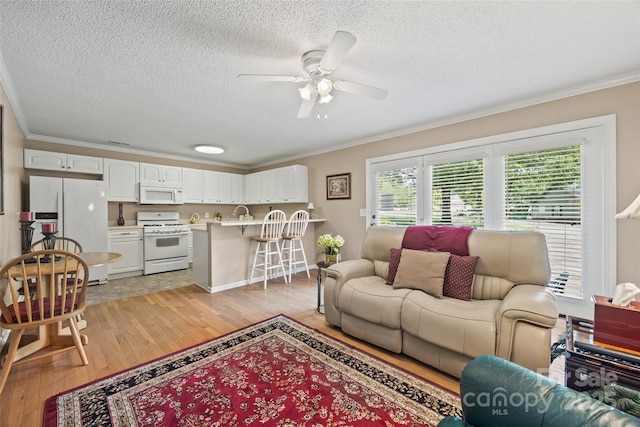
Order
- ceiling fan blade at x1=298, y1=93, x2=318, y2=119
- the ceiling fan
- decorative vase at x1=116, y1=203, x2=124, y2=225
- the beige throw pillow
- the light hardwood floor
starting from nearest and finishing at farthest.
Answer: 1. the light hardwood floor
2. the ceiling fan
3. the beige throw pillow
4. ceiling fan blade at x1=298, y1=93, x2=318, y2=119
5. decorative vase at x1=116, y1=203, x2=124, y2=225

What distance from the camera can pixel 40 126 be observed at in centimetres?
373

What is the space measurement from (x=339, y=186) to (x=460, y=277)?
9.80 ft

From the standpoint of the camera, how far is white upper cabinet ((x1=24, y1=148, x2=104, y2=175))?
13.2 ft

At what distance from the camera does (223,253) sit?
3.86 metres

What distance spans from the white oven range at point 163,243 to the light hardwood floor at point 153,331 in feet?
4.48

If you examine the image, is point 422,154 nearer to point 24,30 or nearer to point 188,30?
point 188,30

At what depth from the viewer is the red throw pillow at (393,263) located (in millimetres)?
2479

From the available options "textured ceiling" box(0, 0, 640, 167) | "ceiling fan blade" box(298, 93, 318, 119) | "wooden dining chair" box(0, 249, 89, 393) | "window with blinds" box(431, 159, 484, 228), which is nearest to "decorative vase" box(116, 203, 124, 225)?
"textured ceiling" box(0, 0, 640, 167)

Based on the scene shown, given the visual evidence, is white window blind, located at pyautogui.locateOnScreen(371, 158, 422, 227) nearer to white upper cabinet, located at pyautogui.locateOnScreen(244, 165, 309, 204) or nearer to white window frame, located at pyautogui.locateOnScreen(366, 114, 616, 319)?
white window frame, located at pyautogui.locateOnScreen(366, 114, 616, 319)

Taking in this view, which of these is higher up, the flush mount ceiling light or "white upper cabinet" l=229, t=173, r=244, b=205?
the flush mount ceiling light

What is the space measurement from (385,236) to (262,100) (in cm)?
201

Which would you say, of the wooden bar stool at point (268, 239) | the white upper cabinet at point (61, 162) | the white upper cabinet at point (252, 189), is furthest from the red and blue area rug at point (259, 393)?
the white upper cabinet at point (252, 189)

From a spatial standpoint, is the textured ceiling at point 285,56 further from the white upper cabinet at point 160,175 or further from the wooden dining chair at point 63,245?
the white upper cabinet at point 160,175

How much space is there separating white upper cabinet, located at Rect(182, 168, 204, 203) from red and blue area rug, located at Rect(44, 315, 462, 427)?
13.9 ft
